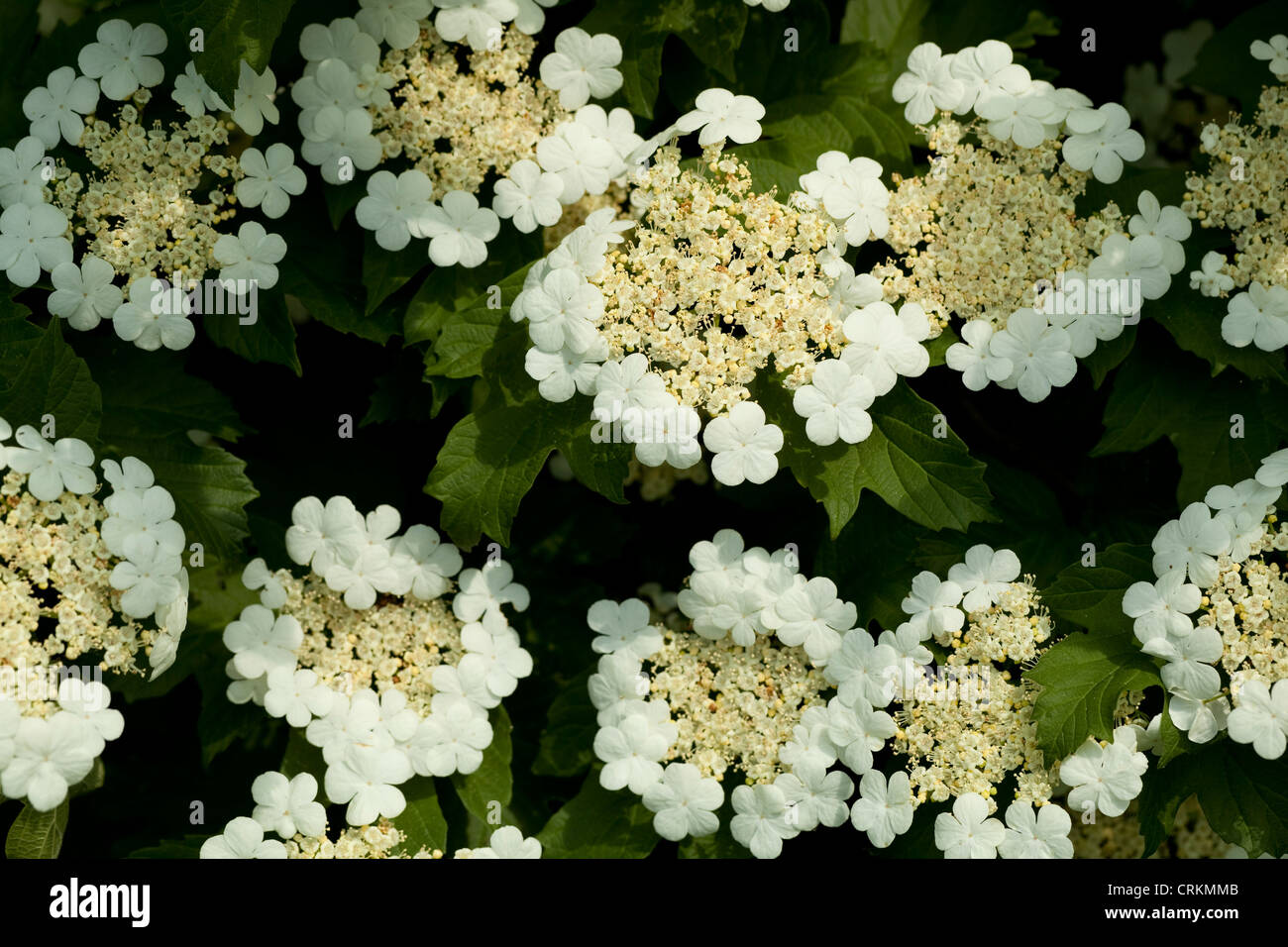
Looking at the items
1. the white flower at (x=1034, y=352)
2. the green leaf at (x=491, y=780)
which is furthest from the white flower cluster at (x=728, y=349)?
the green leaf at (x=491, y=780)

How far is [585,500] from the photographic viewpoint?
357cm

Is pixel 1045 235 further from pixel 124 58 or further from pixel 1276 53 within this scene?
pixel 124 58

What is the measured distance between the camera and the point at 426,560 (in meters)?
3.24

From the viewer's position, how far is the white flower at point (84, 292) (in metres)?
2.96

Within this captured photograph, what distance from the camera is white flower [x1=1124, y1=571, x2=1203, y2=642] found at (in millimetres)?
2770

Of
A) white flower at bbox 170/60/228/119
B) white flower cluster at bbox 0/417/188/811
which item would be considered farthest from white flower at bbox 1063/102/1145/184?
white flower cluster at bbox 0/417/188/811

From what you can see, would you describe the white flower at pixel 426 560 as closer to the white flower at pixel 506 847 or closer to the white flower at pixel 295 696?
the white flower at pixel 295 696

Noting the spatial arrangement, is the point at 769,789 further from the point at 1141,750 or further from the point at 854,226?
the point at 854,226

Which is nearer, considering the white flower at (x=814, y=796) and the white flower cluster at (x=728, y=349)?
the white flower cluster at (x=728, y=349)

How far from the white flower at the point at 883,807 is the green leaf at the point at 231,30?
2241 millimetres

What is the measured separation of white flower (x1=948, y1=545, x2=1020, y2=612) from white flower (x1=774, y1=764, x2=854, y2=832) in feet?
1.82

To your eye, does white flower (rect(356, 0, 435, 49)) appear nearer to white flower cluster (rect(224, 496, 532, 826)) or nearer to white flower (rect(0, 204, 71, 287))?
white flower (rect(0, 204, 71, 287))

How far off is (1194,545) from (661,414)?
134 centimetres

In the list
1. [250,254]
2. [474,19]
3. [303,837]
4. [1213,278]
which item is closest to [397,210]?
[250,254]
